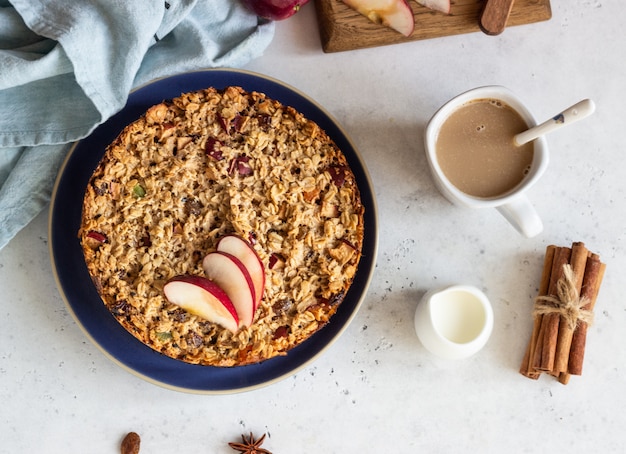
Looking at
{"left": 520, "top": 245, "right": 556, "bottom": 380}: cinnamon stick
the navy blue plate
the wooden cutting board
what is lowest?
{"left": 520, "top": 245, "right": 556, "bottom": 380}: cinnamon stick

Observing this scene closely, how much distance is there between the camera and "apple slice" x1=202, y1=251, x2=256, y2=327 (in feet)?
5.37

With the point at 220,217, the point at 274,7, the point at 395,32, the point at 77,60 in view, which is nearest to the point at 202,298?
the point at 220,217

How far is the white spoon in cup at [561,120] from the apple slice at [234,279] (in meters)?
0.79

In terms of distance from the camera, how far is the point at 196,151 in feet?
5.65

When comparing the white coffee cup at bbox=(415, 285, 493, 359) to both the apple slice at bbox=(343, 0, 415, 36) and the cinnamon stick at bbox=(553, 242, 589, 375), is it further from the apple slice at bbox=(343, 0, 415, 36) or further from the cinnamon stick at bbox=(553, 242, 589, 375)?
the apple slice at bbox=(343, 0, 415, 36)

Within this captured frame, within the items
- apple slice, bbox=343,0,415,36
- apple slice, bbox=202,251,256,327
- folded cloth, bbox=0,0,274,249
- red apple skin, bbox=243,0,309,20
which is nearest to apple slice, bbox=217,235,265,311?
apple slice, bbox=202,251,256,327

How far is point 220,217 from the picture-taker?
1.74m

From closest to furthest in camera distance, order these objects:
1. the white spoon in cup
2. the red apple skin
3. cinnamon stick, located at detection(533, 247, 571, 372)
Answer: the white spoon in cup < the red apple skin < cinnamon stick, located at detection(533, 247, 571, 372)

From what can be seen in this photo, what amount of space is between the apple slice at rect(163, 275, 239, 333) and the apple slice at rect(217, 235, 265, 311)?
0.24ft

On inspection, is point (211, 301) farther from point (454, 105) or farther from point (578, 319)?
point (578, 319)

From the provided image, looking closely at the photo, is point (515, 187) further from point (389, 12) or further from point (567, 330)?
point (389, 12)

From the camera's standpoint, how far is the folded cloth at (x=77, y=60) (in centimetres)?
171

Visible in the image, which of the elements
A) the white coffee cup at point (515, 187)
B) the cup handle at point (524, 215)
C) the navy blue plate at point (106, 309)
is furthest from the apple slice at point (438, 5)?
the cup handle at point (524, 215)

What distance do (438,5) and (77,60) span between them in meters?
0.98
